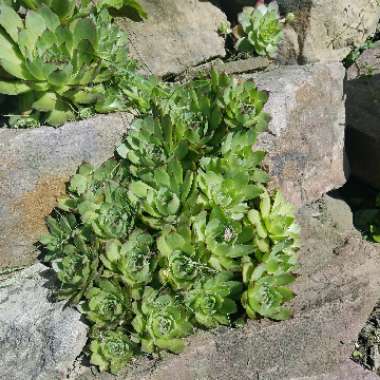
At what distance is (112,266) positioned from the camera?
204 centimetres

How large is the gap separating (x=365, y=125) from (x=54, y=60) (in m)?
1.69

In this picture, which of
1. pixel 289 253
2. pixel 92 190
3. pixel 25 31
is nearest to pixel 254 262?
pixel 289 253

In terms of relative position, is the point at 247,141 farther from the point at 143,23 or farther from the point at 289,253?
the point at 143,23

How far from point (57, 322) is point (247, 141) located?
1014 millimetres

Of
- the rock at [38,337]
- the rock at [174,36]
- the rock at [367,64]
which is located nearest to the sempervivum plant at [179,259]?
the rock at [38,337]

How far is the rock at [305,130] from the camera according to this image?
247 cm

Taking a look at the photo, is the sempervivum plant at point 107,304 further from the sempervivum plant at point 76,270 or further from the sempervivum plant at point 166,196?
the sempervivum plant at point 166,196

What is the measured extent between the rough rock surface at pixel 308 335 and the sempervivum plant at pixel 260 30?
988 mm

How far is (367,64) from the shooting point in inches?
122

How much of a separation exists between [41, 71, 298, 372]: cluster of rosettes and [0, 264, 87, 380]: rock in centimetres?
8

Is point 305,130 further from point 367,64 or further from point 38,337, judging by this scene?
point 38,337

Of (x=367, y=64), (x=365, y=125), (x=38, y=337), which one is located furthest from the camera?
(x=367, y=64)

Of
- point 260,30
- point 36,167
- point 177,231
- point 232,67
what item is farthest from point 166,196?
point 260,30

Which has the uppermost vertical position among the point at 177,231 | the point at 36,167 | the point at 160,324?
the point at 36,167
